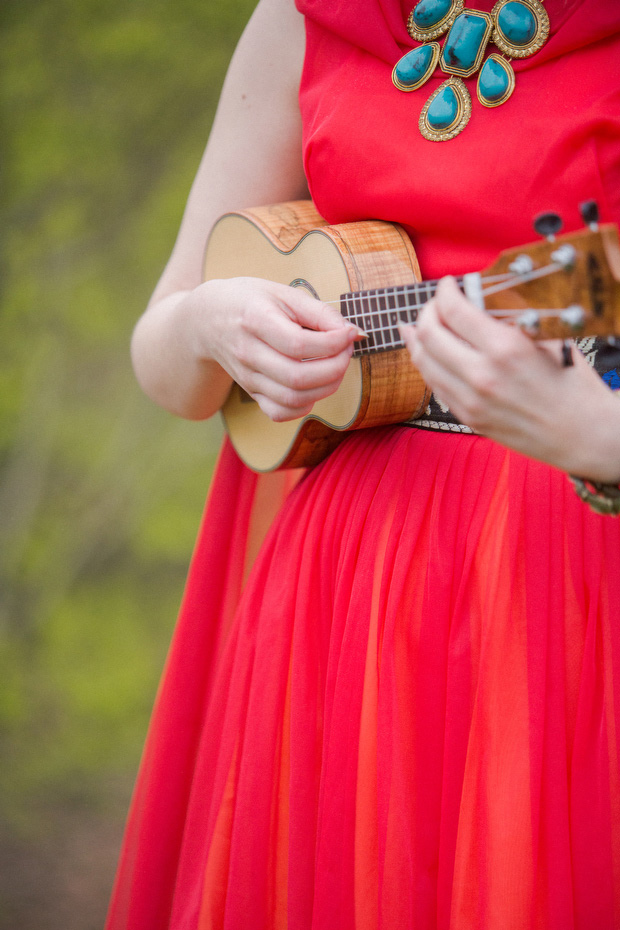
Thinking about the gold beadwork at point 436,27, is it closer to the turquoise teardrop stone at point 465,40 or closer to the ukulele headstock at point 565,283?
the turquoise teardrop stone at point 465,40

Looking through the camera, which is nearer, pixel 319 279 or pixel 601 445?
pixel 601 445

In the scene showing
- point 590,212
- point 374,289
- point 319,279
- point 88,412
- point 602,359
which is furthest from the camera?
point 88,412

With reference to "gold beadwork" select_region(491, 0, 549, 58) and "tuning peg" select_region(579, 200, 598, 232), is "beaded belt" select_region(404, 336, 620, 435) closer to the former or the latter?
"tuning peg" select_region(579, 200, 598, 232)

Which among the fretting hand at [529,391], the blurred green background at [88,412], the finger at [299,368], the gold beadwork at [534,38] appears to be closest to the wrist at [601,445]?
the fretting hand at [529,391]

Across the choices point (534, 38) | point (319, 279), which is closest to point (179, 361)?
point (319, 279)

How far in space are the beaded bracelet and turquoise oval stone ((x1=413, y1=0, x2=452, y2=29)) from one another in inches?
20.8

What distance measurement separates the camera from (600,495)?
0.62 metres

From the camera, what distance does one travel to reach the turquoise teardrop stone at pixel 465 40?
0.81 metres

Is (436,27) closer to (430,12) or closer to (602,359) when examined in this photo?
(430,12)

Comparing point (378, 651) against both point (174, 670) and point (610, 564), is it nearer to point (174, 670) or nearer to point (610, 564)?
point (610, 564)

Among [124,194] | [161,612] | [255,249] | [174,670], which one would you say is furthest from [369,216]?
[161,612]

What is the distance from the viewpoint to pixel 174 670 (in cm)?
112

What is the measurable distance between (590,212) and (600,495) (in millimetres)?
213

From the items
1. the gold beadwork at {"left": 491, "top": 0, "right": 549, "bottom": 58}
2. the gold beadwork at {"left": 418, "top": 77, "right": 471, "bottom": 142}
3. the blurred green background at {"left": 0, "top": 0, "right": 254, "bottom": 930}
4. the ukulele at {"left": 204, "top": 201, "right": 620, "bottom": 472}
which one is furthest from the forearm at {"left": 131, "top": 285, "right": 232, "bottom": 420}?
the blurred green background at {"left": 0, "top": 0, "right": 254, "bottom": 930}
